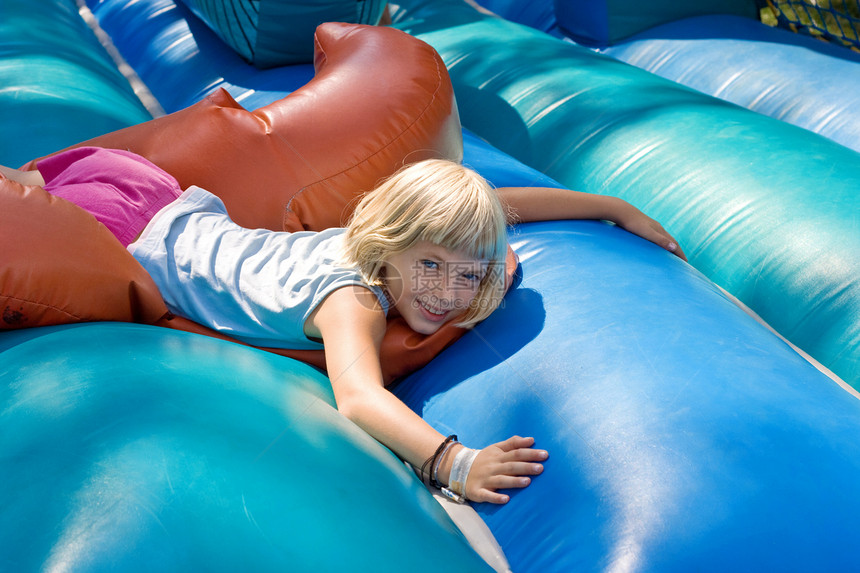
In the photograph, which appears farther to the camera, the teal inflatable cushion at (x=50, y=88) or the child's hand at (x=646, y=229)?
the teal inflatable cushion at (x=50, y=88)

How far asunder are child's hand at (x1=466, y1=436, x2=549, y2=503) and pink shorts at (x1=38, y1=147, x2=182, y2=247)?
69cm

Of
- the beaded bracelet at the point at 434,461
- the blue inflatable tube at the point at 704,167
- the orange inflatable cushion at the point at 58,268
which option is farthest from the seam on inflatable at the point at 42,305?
the blue inflatable tube at the point at 704,167

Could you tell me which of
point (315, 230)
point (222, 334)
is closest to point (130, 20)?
point (315, 230)

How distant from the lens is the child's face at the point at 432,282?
3.31 ft

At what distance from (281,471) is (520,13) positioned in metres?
2.55

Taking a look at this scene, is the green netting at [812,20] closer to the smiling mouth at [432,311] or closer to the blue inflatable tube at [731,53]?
the blue inflatable tube at [731,53]

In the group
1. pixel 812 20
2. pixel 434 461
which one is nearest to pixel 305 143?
pixel 434 461

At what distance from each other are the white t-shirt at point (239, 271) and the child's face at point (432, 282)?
45mm

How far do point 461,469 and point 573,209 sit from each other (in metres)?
0.60

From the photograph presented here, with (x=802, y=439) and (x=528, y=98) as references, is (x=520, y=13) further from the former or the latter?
(x=802, y=439)

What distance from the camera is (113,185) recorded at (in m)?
1.17

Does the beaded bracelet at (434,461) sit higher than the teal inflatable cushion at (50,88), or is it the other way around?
the teal inflatable cushion at (50,88)

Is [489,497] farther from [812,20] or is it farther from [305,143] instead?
[812,20]

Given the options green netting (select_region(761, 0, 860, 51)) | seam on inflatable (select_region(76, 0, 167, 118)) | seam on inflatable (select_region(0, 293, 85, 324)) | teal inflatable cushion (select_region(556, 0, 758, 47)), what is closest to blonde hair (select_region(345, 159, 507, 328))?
seam on inflatable (select_region(0, 293, 85, 324))
